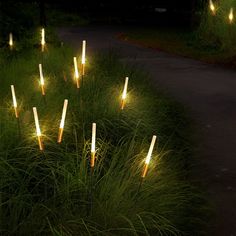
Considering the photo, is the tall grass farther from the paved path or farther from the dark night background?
the dark night background

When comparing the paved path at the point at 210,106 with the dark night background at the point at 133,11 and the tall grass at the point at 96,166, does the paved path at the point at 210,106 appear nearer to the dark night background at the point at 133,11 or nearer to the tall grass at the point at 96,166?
the tall grass at the point at 96,166

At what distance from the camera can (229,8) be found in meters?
12.9

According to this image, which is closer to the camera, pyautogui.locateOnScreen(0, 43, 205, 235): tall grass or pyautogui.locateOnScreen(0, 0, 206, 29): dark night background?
pyautogui.locateOnScreen(0, 43, 205, 235): tall grass

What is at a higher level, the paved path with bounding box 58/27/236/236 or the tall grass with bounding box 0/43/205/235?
the tall grass with bounding box 0/43/205/235

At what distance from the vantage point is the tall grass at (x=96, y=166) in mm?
3896

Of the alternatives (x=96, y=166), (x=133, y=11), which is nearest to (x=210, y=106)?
(x=96, y=166)

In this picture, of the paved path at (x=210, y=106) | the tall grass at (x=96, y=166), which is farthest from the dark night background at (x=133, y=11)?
the tall grass at (x=96, y=166)

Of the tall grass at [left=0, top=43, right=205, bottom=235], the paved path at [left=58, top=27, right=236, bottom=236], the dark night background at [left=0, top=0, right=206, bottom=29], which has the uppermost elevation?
the tall grass at [left=0, top=43, right=205, bottom=235]

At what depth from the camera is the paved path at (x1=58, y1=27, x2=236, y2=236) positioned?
5.18m

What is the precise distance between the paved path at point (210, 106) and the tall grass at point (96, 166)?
0.77 ft

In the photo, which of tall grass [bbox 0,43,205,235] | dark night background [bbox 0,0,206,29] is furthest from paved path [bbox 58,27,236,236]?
dark night background [bbox 0,0,206,29]

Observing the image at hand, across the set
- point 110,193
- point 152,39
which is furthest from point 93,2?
point 110,193

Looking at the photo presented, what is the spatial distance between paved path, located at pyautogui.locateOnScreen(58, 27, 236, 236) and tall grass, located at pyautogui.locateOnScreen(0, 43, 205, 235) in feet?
0.77

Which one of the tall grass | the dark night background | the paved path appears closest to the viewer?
the tall grass
